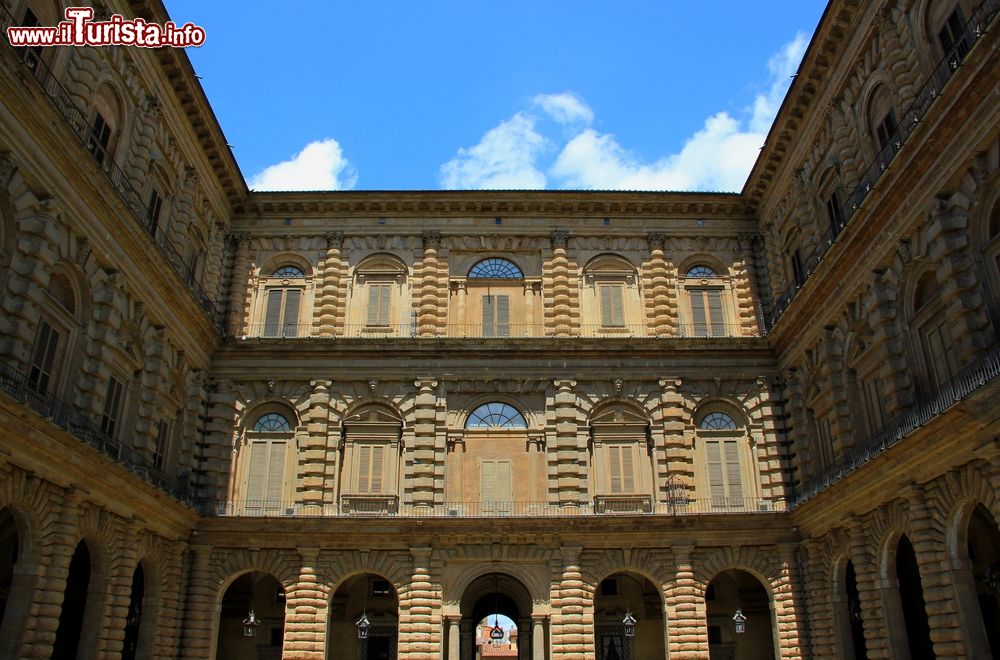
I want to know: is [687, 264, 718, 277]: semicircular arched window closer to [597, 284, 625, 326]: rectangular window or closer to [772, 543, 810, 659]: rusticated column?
[597, 284, 625, 326]: rectangular window

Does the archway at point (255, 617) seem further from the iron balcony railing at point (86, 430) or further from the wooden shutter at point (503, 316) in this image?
the wooden shutter at point (503, 316)

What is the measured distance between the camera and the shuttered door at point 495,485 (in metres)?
29.0

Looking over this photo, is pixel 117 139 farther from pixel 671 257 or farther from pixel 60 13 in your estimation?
pixel 671 257

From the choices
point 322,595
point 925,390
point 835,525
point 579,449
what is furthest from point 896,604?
point 322,595

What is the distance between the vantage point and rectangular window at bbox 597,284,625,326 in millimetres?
32125

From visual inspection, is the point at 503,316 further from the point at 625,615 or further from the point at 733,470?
the point at 625,615

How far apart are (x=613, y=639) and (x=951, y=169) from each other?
65.2ft

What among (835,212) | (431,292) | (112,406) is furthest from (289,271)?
(835,212)

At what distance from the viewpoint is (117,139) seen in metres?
24.1

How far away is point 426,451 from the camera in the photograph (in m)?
29.3

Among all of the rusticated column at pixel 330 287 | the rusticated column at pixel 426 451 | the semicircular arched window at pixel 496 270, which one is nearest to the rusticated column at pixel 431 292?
the semicircular arched window at pixel 496 270

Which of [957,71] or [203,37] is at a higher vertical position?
[203,37]

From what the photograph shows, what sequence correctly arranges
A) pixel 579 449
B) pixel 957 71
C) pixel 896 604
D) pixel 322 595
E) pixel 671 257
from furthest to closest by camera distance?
pixel 671 257 < pixel 579 449 < pixel 322 595 < pixel 896 604 < pixel 957 71

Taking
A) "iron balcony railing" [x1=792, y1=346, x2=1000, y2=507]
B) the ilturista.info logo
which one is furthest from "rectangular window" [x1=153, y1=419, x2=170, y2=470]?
"iron balcony railing" [x1=792, y1=346, x2=1000, y2=507]
